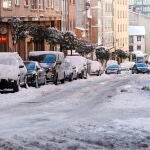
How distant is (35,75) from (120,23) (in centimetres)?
10568

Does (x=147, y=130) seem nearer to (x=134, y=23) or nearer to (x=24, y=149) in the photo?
(x=24, y=149)

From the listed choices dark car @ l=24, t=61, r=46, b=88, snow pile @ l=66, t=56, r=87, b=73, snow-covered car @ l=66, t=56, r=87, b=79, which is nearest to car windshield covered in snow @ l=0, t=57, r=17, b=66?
dark car @ l=24, t=61, r=46, b=88

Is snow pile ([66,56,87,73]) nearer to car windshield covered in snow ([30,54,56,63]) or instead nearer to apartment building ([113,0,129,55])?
car windshield covered in snow ([30,54,56,63])

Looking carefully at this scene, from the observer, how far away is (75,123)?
13281 millimetres

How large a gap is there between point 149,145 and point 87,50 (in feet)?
210

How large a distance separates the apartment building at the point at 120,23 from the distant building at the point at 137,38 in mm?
17011

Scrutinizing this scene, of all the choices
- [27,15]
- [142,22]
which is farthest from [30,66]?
[142,22]

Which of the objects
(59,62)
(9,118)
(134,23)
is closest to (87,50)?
(59,62)

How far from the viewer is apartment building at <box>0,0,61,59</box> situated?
49.2 m

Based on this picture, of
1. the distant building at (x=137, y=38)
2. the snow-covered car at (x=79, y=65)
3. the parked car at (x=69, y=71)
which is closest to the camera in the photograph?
the parked car at (x=69, y=71)

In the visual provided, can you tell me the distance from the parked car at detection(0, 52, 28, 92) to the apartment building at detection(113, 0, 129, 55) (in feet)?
327

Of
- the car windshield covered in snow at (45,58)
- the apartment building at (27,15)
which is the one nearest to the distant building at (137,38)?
the apartment building at (27,15)

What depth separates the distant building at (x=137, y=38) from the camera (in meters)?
160

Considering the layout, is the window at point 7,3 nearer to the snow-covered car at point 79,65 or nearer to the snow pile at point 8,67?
the snow-covered car at point 79,65
